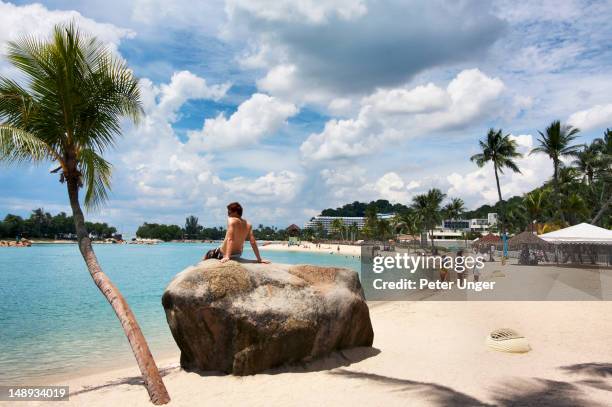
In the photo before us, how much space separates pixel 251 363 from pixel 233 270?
1535 millimetres

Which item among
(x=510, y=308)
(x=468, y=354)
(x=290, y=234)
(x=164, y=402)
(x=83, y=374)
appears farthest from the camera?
(x=290, y=234)

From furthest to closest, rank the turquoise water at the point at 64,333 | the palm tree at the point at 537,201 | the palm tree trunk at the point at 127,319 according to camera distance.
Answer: the palm tree at the point at 537,201 → the turquoise water at the point at 64,333 → the palm tree trunk at the point at 127,319

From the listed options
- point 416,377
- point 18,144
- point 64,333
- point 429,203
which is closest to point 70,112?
point 18,144

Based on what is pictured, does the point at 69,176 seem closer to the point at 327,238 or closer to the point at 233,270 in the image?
the point at 233,270

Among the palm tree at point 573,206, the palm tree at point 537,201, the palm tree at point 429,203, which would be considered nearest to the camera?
the palm tree at point 573,206

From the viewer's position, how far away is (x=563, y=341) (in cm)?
978

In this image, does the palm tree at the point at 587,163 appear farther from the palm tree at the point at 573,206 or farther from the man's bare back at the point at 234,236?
the man's bare back at the point at 234,236

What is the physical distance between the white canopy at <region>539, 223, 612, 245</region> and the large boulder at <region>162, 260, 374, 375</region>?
23.5 m

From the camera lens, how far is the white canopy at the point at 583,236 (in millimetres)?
25969

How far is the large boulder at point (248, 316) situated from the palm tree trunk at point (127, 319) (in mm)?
730

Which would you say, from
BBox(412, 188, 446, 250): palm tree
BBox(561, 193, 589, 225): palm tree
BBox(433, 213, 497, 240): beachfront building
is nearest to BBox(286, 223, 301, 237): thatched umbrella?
BBox(433, 213, 497, 240): beachfront building

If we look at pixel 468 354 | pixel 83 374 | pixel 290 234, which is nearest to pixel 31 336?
pixel 83 374

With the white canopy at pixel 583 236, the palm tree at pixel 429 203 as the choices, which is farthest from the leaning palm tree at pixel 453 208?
the white canopy at pixel 583 236

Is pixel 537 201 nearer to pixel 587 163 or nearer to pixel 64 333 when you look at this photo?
pixel 587 163
